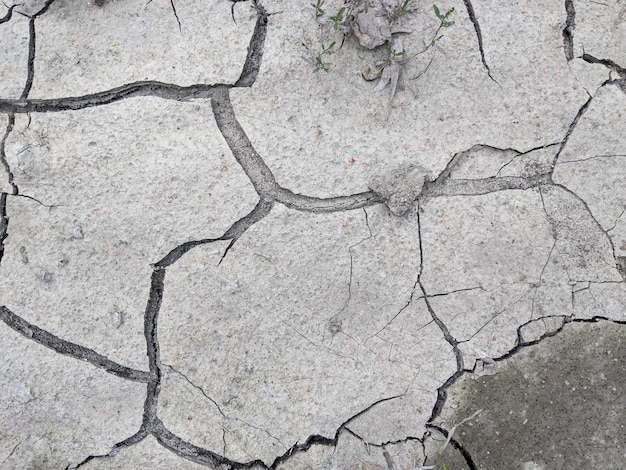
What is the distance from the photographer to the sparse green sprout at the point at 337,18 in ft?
7.21

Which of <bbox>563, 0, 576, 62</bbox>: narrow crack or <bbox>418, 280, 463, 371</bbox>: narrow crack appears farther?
<bbox>563, 0, 576, 62</bbox>: narrow crack

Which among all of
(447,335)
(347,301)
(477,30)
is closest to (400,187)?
(347,301)

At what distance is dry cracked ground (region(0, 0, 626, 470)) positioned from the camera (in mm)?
2150

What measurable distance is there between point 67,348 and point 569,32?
2192mm

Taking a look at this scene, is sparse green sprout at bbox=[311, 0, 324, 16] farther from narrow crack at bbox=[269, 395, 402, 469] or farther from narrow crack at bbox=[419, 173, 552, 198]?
narrow crack at bbox=[269, 395, 402, 469]

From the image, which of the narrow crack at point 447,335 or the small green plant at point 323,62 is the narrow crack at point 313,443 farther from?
the small green plant at point 323,62

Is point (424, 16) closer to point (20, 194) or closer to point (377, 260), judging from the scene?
point (377, 260)

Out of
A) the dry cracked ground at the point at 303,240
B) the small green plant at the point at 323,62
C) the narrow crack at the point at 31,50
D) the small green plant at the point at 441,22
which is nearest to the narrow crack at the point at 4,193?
the dry cracked ground at the point at 303,240

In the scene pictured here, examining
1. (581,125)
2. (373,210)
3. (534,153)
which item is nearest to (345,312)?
(373,210)

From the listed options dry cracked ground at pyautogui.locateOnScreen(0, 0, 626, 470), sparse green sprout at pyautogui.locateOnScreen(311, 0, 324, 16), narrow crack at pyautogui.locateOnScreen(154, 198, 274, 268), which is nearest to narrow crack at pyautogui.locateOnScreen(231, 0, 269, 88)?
dry cracked ground at pyautogui.locateOnScreen(0, 0, 626, 470)

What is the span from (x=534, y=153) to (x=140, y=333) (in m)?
1.58

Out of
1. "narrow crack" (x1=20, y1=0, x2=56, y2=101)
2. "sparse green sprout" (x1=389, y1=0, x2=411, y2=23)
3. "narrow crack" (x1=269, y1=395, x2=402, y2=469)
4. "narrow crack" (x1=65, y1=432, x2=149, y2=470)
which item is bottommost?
"narrow crack" (x1=65, y1=432, x2=149, y2=470)

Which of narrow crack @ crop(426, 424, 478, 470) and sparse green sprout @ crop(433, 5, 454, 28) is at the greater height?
sparse green sprout @ crop(433, 5, 454, 28)

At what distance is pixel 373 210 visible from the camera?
223 centimetres
